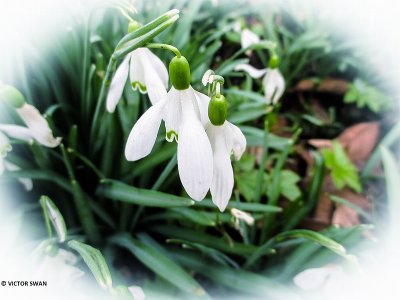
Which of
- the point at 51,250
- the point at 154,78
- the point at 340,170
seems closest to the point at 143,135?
the point at 154,78

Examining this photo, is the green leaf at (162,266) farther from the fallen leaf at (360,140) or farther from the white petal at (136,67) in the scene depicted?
the fallen leaf at (360,140)

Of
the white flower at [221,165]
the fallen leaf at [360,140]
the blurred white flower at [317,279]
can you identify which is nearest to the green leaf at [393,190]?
the blurred white flower at [317,279]

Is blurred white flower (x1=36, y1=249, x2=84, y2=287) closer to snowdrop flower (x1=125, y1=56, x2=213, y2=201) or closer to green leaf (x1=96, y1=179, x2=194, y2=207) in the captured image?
green leaf (x1=96, y1=179, x2=194, y2=207)

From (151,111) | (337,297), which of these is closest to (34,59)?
(151,111)

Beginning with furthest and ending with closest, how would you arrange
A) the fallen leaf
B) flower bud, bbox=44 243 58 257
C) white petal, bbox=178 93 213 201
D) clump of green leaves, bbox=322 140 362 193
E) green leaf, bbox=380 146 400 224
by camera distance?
the fallen leaf < clump of green leaves, bbox=322 140 362 193 < green leaf, bbox=380 146 400 224 < flower bud, bbox=44 243 58 257 < white petal, bbox=178 93 213 201

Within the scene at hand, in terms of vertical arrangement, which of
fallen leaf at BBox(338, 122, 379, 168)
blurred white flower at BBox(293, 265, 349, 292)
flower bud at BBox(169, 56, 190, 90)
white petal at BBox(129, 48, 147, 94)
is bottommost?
fallen leaf at BBox(338, 122, 379, 168)

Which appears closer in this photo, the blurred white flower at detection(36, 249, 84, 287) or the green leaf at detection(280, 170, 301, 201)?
the blurred white flower at detection(36, 249, 84, 287)

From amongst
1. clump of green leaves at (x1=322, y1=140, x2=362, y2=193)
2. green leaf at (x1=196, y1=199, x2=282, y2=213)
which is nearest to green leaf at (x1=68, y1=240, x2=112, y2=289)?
green leaf at (x1=196, y1=199, x2=282, y2=213)
